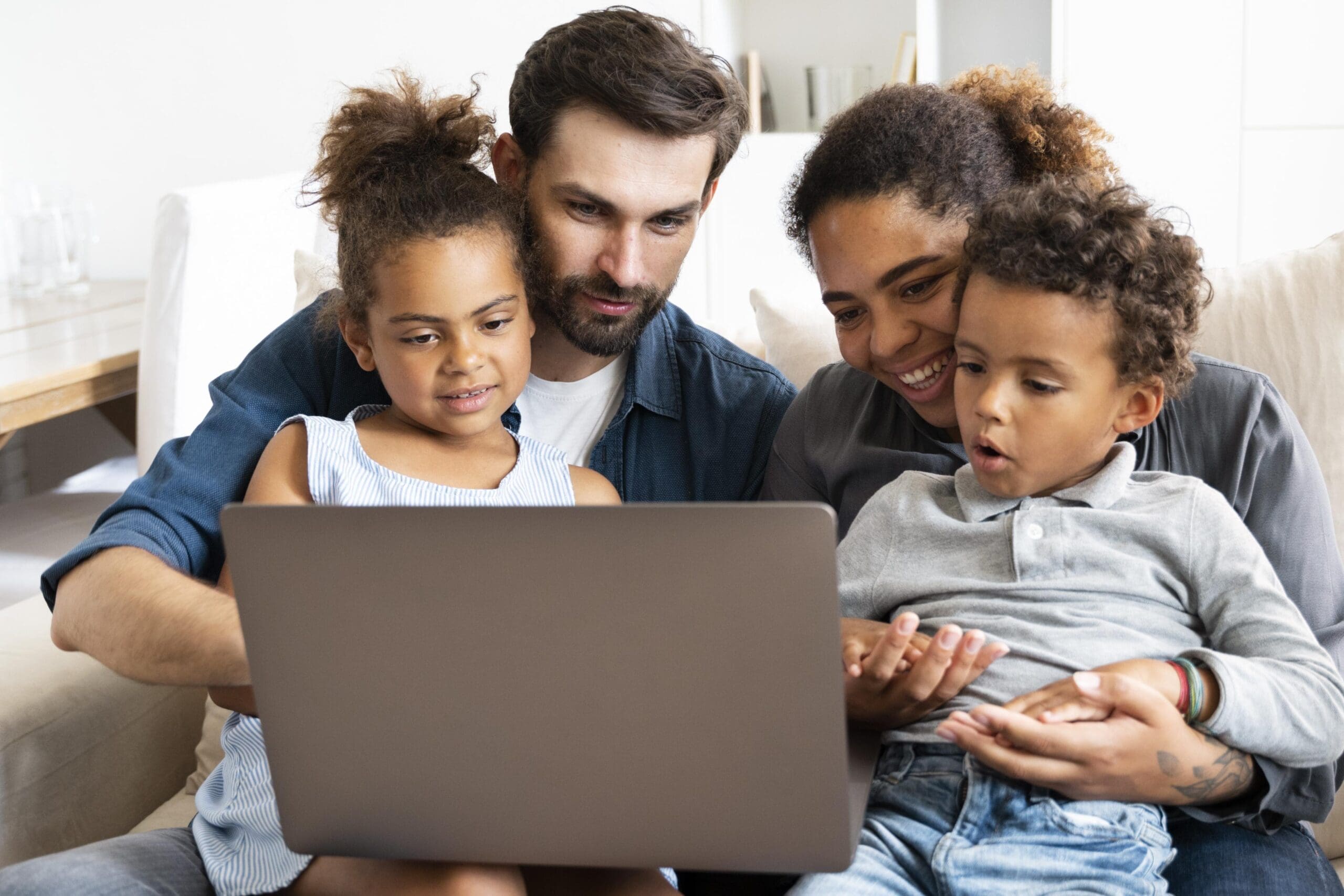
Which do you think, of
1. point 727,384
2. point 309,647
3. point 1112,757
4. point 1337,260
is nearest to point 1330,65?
point 1337,260

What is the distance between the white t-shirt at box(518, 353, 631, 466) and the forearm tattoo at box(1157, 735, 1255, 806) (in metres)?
0.80

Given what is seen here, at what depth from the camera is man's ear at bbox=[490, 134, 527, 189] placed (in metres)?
1.57

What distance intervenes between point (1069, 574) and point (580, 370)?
695mm

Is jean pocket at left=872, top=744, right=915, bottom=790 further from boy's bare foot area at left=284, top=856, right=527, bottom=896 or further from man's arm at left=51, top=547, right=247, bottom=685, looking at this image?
man's arm at left=51, top=547, right=247, bottom=685

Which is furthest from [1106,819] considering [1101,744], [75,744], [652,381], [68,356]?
[68,356]

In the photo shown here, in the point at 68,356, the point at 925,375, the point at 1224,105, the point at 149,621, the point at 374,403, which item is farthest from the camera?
the point at 1224,105

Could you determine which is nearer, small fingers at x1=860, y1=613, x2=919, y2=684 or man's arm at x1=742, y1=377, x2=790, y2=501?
small fingers at x1=860, y1=613, x2=919, y2=684

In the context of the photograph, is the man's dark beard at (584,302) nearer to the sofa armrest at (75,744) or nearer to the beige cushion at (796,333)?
the beige cushion at (796,333)

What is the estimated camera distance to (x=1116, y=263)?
111 cm

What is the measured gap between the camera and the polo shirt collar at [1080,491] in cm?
113

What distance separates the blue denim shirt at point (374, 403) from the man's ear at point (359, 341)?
0.11 metres

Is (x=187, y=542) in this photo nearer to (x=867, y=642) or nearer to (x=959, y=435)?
(x=867, y=642)

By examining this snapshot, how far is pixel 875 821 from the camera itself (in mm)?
1090

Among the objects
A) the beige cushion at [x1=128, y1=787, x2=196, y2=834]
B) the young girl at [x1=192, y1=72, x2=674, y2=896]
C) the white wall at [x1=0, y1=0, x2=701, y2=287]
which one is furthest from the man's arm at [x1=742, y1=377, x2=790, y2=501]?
the white wall at [x1=0, y1=0, x2=701, y2=287]
